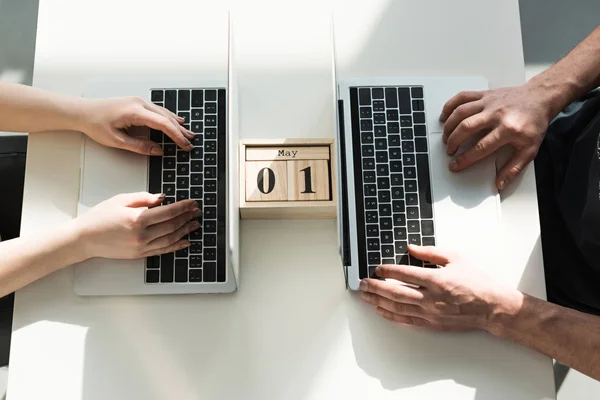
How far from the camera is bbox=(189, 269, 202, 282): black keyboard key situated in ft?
3.53

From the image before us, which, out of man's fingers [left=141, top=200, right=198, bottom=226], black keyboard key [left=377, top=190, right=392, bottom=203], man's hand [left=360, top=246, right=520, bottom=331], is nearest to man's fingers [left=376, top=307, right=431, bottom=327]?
man's hand [left=360, top=246, right=520, bottom=331]

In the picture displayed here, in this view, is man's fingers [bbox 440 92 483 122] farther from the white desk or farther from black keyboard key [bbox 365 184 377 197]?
black keyboard key [bbox 365 184 377 197]

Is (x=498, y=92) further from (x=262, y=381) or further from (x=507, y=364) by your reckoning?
(x=262, y=381)

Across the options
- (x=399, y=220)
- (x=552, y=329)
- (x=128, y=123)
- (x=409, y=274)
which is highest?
(x=128, y=123)

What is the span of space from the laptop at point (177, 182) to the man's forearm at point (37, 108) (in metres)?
0.06

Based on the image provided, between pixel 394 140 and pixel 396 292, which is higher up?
pixel 394 140

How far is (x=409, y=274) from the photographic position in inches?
40.7

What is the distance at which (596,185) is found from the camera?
1039 millimetres

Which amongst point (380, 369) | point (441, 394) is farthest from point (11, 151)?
point (441, 394)

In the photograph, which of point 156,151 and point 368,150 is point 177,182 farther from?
point 368,150

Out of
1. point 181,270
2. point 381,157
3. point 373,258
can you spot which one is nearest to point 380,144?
point 381,157

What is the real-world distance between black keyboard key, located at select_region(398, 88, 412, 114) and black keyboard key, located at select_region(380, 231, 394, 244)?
0.25 metres

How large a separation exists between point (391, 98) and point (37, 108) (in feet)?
2.32

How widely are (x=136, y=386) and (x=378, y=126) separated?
0.68 m
